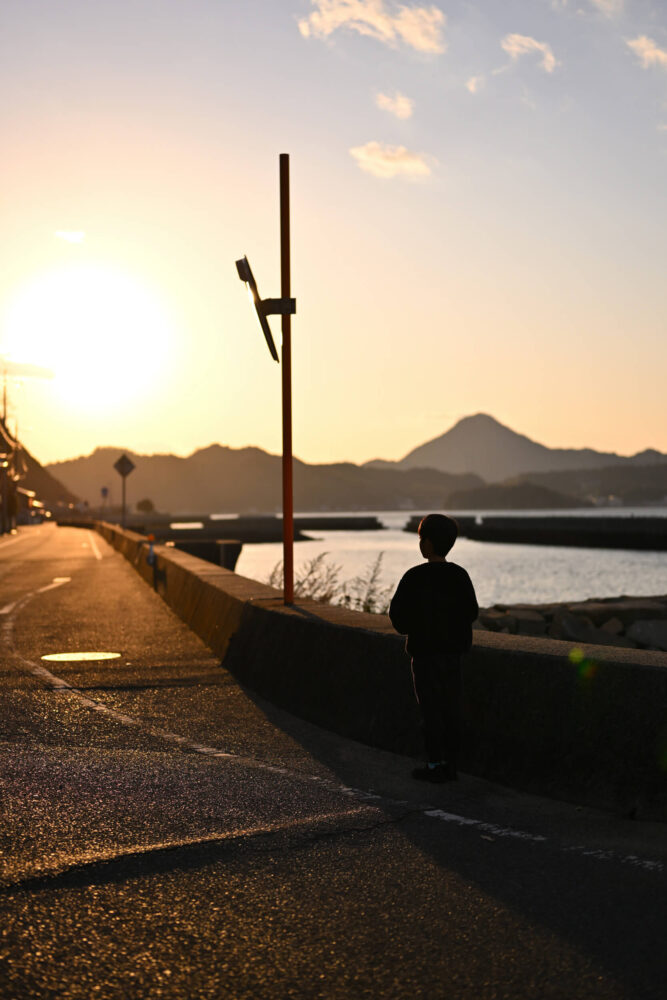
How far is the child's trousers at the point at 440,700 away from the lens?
21.7 ft

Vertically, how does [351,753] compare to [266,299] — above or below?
below

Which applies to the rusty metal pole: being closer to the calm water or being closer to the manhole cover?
the manhole cover

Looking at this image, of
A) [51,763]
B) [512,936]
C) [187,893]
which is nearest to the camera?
[512,936]

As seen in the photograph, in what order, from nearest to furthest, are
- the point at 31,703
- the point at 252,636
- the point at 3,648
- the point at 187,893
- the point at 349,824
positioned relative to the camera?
the point at 187,893 < the point at 349,824 < the point at 31,703 < the point at 252,636 < the point at 3,648

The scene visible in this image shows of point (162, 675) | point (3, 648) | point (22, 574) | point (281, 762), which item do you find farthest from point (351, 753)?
point (22, 574)

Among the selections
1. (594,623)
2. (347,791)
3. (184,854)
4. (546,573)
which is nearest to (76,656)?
(347,791)

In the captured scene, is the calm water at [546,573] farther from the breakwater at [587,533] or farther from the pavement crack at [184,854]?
the pavement crack at [184,854]

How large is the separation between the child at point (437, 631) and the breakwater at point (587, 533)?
92.5 metres

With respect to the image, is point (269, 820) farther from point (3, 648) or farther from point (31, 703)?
point (3, 648)

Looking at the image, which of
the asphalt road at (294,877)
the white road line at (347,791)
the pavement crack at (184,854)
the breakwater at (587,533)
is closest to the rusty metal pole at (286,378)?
the white road line at (347,791)

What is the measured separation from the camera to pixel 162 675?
11.1m

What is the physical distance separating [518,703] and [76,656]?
24.0 feet

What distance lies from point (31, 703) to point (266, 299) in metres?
4.52

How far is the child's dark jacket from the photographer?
6.65 meters
